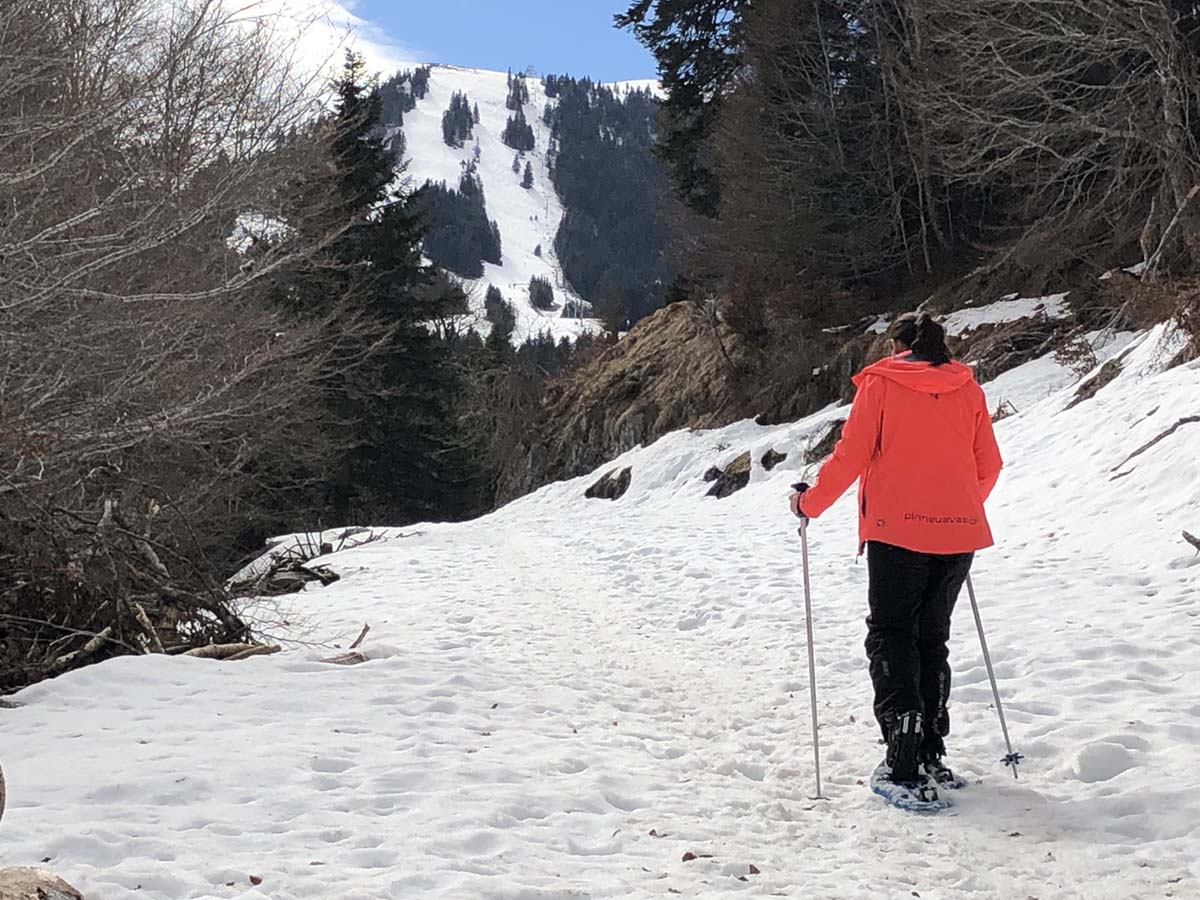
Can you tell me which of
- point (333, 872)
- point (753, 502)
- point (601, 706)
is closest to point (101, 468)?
point (601, 706)

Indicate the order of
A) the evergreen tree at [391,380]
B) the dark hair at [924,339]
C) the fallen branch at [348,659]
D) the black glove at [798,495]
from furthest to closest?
1. the evergreen tree at [391,380]
2. the fallen branch at [348,659]
3. the black glove at [798,495]
4. the dark hair at [924,339]

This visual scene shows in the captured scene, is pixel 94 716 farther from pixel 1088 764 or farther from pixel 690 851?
pixel 1088 764

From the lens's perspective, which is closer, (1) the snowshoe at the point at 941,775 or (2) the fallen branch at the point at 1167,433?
(1) the snowshoe at the point at 941,775

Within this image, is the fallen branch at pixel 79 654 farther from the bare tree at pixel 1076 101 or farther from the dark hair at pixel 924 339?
the bare tree at pixel 1076 101

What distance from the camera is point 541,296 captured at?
516 feet

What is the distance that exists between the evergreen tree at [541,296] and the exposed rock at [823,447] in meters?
140

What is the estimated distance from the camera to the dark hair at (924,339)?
4.07 meters

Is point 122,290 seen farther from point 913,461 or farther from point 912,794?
point 912,794

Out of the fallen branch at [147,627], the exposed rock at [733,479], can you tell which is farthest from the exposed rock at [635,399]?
the fallen branch at [147,627]

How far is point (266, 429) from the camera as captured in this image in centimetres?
1511

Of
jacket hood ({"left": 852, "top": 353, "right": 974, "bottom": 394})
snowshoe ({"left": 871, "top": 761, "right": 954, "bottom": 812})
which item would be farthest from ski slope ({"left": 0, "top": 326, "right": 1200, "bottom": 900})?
jacket hood ({"left": 852, "top": 353, "right": 974, "bottom": 394})

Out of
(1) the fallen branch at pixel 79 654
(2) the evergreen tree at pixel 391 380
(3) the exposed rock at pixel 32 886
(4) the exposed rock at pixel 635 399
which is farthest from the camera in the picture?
(4) the exposed rock at pixel 635 399

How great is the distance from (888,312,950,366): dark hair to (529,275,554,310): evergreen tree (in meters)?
153

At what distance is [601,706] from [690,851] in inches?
85.2
